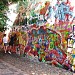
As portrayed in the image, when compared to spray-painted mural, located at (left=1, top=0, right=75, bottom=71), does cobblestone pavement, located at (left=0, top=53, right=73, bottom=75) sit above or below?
below

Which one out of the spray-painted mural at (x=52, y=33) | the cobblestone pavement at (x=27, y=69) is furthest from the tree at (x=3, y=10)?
the cobblestone pavement at (x=27, y=69)

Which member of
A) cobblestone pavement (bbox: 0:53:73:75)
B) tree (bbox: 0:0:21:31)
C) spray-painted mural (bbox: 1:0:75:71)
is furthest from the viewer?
tree (bbox: 0:0:21:31)

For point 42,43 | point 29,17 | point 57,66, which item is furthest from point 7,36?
point 57,66

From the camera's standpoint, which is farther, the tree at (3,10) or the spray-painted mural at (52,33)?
the tree at (3,10)

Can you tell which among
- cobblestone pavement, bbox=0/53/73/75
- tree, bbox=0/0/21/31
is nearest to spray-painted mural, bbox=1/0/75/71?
cobblestone pavement, bbox=0/53/73/75

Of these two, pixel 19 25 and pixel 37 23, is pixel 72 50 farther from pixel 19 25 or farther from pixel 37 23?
pixel 19 25

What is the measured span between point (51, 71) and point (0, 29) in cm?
440

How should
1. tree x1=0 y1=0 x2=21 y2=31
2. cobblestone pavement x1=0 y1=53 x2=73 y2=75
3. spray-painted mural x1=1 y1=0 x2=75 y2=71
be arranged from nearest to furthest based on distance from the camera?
cobblestone pavement x1=0 y1=53 x2=73 y2=75, spray-painted mural x1=1 y1=0 x2=75 y2=71, tree x1=0 y1=0 x2=21 y2=31

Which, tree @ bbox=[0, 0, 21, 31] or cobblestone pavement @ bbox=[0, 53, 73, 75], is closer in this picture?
cobblestone pavement @ bbox=[0, 53, 73, 75]

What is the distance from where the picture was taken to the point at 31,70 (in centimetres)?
1254

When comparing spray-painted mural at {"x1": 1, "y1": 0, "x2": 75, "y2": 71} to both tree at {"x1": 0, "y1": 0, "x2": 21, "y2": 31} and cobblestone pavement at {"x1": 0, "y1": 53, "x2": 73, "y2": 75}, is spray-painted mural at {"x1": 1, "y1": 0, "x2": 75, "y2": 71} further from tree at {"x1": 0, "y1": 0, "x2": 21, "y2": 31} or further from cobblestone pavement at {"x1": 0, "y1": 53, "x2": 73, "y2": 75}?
tree at {"x1": 0, "y1": 0, "x2": 21, "y2": 31}

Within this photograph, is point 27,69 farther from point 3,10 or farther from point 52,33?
point 3,10

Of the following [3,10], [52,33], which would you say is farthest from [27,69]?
[3,10]

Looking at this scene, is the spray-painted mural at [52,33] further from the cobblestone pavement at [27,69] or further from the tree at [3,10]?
the tree at [3,10]
